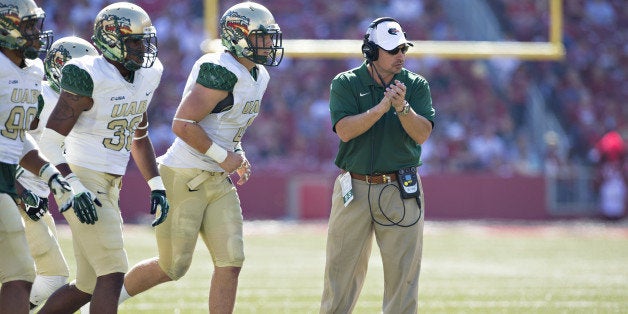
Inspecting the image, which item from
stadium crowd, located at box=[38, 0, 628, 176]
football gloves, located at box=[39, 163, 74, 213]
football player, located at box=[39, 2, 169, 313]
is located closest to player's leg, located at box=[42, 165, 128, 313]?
football player, located at box=[39, 2, 169, 313]

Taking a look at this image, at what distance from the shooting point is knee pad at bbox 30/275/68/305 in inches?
243

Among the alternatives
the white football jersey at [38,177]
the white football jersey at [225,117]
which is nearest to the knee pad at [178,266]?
the white football jersey at [225,117]

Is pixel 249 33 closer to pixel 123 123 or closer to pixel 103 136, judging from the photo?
pixel 123 123

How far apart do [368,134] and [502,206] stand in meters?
12.1

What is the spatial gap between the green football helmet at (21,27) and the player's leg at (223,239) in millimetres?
1377

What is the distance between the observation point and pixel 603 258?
11930mm

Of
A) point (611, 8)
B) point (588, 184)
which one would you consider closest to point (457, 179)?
point (588, 184)

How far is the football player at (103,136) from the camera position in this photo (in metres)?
5.41

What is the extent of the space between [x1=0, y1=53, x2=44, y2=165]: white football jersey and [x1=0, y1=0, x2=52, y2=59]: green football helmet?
75mm

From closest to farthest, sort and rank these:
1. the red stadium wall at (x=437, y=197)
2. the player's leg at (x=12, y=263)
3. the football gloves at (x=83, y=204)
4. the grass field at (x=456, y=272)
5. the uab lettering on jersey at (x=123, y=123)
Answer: the player's leg at (x=12, y=263) → the football gloves at (x=83, y=204) → the uab lettering on jersey at (x=123, y=123) → the grass field at (x=456, y=272) → the red stadium wall at (x=437, y=197)

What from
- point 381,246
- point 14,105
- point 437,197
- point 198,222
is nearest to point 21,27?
point 14,105

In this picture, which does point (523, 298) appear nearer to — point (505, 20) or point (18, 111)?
point (18, 111)

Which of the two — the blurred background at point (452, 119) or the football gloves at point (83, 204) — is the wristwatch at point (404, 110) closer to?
the football gloves at point (83, 204)

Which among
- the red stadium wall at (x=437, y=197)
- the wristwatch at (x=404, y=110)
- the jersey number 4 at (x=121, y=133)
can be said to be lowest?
the red stadium wall at (x=437, y=197)
